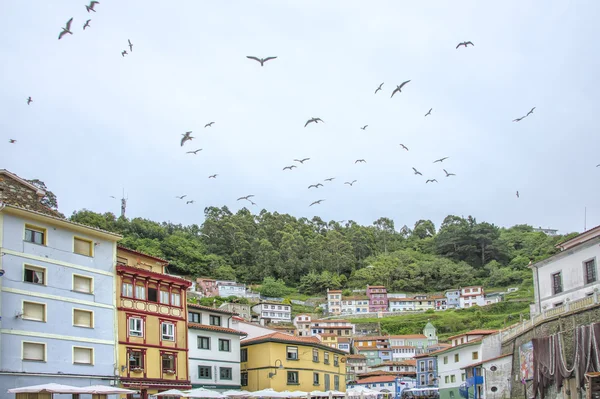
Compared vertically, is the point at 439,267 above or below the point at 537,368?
above

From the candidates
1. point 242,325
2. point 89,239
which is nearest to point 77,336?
point 89,239

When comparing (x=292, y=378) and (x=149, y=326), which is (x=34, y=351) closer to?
(x=149, y=326)

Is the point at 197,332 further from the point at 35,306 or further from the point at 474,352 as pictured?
the point at 474,352

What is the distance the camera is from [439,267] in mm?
175375

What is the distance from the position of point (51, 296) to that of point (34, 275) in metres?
1.40

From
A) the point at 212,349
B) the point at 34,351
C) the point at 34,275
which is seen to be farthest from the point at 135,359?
the point at 212,349

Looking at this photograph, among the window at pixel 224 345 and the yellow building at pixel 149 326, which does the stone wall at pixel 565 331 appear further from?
the yellow building at pixel 149 326

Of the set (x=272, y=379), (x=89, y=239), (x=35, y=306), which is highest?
(x=89, y=239)

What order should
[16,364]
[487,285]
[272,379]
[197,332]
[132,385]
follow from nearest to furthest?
1. [16,364]
2. [132,385]
3. [197,332]
4. [272,379]
5. [487,285]

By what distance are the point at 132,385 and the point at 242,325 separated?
20.9m

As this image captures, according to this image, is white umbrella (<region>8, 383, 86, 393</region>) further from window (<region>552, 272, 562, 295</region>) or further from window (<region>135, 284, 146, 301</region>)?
window (<region>552, 272, 562, 295</region>)

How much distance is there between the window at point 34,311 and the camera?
31.2 m

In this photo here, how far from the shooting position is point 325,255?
181 meters

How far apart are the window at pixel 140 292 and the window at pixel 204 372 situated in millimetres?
7882
